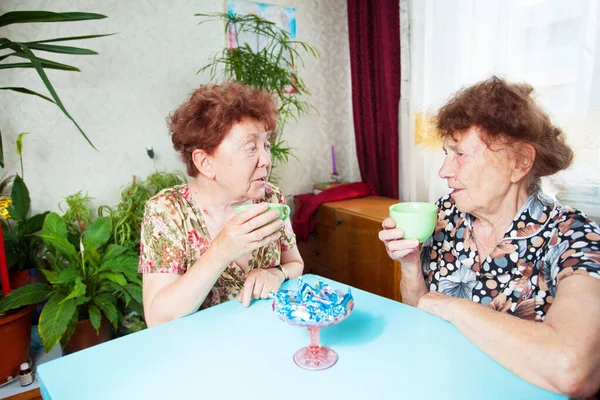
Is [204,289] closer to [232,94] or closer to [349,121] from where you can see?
[232,94]

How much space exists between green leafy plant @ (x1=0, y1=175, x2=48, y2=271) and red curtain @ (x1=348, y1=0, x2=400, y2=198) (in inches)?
84.6

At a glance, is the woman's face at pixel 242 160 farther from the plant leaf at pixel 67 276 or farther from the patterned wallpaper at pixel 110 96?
the patterned wallpaper at pixel 110 96

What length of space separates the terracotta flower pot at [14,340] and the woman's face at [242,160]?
1.14 meters

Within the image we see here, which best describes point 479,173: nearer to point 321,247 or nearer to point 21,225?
point 321,247

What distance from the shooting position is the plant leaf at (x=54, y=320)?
1.71 meters

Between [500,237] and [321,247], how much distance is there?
1888mm

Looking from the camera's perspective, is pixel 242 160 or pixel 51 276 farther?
pixel 51 276

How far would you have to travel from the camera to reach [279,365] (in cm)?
88

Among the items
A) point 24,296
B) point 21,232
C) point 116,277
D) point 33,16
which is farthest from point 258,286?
point 21,232

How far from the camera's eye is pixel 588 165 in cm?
204

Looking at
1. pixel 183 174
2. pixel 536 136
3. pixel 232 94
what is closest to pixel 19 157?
pixel 183 174

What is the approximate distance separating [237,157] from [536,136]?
85 cm

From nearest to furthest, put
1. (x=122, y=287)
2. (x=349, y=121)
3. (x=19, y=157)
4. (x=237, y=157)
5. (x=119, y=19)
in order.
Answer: (x=237, y=157), (x=122, y=287), (x=19, y=157), (x=119, y=19), (x=349, y=121)

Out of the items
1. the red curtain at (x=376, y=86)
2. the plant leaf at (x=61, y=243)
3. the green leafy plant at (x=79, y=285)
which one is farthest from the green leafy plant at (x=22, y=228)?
the red curtain at (x=376, y=86)
